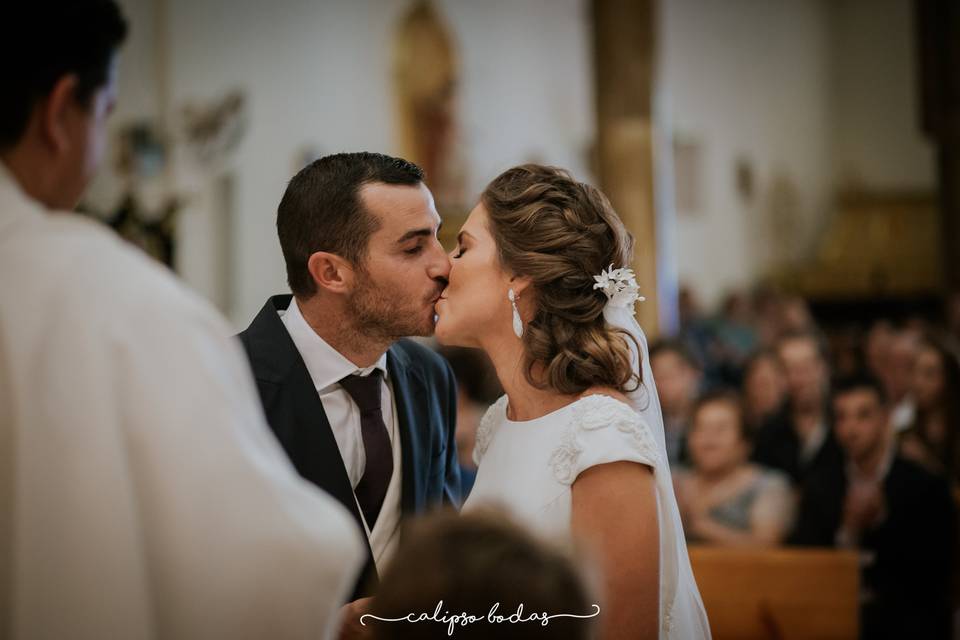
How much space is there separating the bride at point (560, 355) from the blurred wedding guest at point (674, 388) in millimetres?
3700

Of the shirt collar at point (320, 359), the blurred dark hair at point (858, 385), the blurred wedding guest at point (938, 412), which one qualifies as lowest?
the blurred wedding guest at point (938, 412)

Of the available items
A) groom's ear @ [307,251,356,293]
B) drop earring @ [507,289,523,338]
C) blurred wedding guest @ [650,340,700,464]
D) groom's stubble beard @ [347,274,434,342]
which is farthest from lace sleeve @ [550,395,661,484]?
blurred wedding guest @ [650,340,700,464]

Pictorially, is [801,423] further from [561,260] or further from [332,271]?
[332,271]

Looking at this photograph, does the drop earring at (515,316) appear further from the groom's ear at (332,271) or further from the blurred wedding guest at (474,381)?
the blurred wedding guest at (474,381)

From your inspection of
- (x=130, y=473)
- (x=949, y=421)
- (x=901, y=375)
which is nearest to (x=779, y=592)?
(x=949, y=421)

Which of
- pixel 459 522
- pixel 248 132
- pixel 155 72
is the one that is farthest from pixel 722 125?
pixel 459 522

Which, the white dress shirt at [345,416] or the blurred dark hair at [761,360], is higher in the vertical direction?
the white dress shirt at [345,416]

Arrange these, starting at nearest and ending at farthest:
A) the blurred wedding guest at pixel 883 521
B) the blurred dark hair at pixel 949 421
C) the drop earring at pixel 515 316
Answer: the drop earring at pixel 515 316 < the blurred wedding guest at pixel 883 521 < the blurred dark hair at pixel 949 421

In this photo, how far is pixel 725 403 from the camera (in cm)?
515

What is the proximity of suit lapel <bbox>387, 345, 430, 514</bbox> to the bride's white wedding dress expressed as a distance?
165 mm

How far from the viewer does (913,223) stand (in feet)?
52.7

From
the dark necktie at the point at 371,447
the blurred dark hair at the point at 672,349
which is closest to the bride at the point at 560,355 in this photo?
the dark necktie at the point at 371,447

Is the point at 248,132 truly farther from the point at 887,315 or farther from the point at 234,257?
the point at 887,315

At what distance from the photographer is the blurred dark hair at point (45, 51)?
4.89ft
